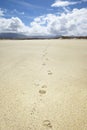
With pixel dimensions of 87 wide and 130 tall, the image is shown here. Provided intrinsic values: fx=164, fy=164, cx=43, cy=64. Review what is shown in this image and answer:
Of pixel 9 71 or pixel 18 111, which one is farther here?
pixel 9 71

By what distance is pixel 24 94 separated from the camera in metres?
3.44

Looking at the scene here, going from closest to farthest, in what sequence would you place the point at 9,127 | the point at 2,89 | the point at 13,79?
the point at 9,127 → the point at 2,89 → the point at 13,79

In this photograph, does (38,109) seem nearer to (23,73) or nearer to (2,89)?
(2,89)

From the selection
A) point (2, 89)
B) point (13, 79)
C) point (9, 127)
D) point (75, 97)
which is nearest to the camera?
point (9, 127)

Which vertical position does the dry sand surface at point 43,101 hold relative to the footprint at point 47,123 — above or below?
above

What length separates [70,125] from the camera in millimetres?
2400

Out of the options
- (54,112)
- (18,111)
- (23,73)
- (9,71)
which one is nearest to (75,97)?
(54,112)

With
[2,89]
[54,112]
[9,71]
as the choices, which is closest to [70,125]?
[54,112]

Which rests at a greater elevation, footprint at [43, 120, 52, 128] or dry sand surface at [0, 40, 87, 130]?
dry sand surface at [0, 40, 87, 130]

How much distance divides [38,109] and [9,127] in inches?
24.3

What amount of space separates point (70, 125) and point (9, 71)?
321 centimetres

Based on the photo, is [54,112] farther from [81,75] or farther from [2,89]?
[81,75]

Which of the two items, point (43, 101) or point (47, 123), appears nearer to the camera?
point (47, 123)

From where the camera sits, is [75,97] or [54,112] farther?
[75,97]
